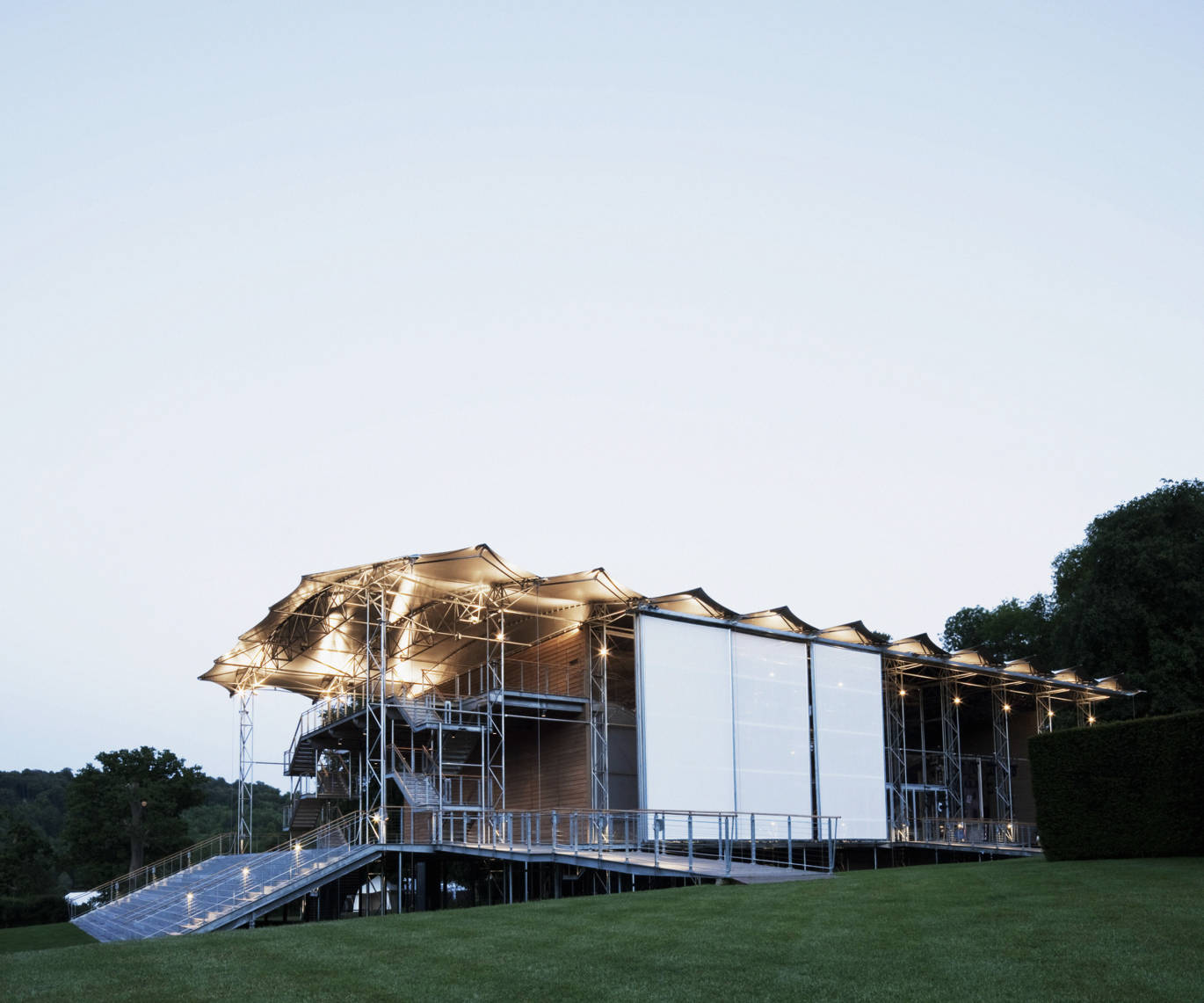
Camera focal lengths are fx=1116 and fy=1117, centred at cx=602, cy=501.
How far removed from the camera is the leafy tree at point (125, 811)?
4519 centimetres

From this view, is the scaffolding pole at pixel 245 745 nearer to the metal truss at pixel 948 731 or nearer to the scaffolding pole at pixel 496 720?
the scaffolding pole at pixel 496 720

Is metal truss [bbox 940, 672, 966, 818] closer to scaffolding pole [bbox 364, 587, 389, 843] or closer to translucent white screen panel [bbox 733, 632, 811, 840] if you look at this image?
translucent white screen panel [bbox 733, 632, 811, 840]

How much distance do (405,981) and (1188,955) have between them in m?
5.98

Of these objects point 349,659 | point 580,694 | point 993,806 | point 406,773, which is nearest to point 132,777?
point 349,659

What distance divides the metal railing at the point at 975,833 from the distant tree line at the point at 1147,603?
288 inches

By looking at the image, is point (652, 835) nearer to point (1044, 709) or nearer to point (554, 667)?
point (554, 667)

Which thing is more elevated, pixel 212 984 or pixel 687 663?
pixel 687 663

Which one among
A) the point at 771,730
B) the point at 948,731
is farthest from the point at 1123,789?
the point at 948,731

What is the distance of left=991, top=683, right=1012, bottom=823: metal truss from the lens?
39250mm

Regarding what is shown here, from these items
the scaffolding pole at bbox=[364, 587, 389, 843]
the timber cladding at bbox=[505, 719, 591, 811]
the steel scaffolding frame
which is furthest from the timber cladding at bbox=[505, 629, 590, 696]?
the scaffolding pole at bbox=[364, 587, 389, 843]

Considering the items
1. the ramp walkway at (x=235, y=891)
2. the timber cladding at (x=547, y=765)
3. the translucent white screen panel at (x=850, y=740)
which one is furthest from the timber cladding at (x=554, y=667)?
the ramp walkway at (x=235, y=891)

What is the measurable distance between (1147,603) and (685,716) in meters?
20.9

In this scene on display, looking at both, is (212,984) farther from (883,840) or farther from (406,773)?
(883,840)

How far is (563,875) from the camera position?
26.2 meters
